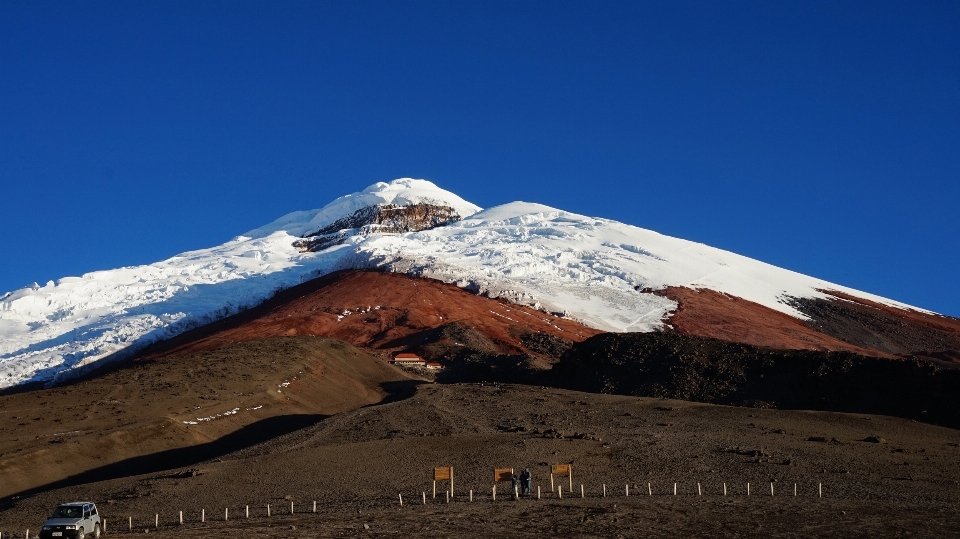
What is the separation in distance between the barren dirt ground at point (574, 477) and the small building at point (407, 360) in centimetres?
2485

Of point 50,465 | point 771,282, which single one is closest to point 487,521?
point 50,465

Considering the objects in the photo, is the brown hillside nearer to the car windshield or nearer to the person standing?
the car windshield

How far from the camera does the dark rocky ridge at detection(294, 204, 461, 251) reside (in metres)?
159

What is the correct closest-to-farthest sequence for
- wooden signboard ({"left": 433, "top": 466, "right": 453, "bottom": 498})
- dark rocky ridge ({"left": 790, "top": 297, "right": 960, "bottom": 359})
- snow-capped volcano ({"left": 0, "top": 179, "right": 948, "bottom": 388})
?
wooden signboard ({"left": 433, "top": 466, "right": 453, "bottom": 498})
snow-capped volcano ({"left": 0, "top": 179, "right": 948, "bottom": 388})
dark rocky ridge ({"left": 790, "top": 297, "right": 960, "bottom": 359})

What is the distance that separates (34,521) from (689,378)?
35639 mm

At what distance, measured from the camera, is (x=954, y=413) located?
4278cm

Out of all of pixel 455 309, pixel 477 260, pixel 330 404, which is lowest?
pixel 330 404

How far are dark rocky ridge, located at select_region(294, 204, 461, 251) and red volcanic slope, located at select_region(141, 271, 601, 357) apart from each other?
4690cm

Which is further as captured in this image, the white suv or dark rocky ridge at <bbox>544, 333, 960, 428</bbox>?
dark rocky ridge at <bbox>544, 333, 960, 428</bbox>

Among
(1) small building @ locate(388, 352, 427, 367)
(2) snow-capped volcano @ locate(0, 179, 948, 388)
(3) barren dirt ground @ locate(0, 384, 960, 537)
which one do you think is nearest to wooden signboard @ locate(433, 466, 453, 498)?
(3) barren dirt ground @ locate(0, 384, 960, 537)

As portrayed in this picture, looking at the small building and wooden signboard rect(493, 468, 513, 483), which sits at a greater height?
the small building

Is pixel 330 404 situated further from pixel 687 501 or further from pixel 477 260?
pixel 477 260

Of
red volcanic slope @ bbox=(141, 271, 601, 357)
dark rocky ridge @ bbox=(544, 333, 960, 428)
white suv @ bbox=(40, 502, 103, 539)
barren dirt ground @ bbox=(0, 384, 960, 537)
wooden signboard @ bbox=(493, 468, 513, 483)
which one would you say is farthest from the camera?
red volcanic slope @ bbox=(141, 271, 601, 357)

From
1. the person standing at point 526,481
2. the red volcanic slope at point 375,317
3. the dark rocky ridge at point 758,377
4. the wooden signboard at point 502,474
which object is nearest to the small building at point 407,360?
the red volcanic slope at point 375,317
